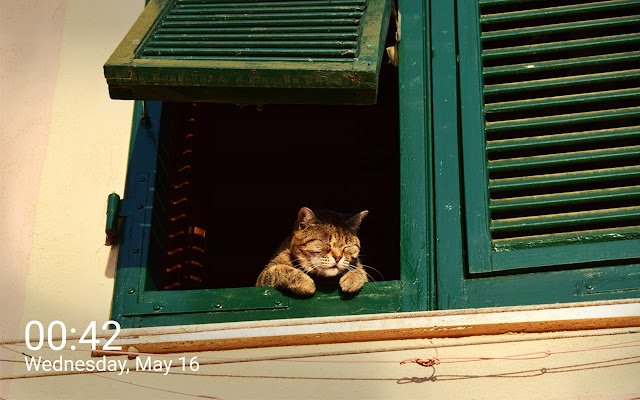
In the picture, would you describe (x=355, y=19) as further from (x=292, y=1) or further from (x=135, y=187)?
(x=135, y=187)

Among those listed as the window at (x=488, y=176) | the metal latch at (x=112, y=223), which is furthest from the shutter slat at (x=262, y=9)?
the metal latch at (x=112, y=223)

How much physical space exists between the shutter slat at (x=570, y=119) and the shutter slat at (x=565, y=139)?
0.12ft

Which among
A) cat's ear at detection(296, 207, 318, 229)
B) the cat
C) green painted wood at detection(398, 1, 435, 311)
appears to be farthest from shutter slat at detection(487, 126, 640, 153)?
cat's ear at detection(296, 207, 318, 229)

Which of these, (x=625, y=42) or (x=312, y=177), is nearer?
(x=625, y=42)

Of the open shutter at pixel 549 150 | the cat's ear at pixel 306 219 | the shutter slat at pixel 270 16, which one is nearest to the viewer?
the open shutter at pixel 549 150

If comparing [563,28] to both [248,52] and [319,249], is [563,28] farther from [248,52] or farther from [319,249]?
[319,249]

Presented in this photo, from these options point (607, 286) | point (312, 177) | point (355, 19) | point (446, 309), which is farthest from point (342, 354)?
point (312, 177)

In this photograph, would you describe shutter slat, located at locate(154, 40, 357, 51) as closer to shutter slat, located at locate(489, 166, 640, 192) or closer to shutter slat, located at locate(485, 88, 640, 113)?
shutter slat, located at locate(485, 88, 640, 113)

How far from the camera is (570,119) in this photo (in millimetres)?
4203

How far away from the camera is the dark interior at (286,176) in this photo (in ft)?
19.6

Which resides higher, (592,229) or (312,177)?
(312,177)

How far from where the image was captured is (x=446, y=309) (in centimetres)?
397

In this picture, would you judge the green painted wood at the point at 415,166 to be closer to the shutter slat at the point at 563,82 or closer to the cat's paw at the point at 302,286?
the shutter slat at the point at 563,82

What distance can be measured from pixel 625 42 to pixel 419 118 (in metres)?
0.70
